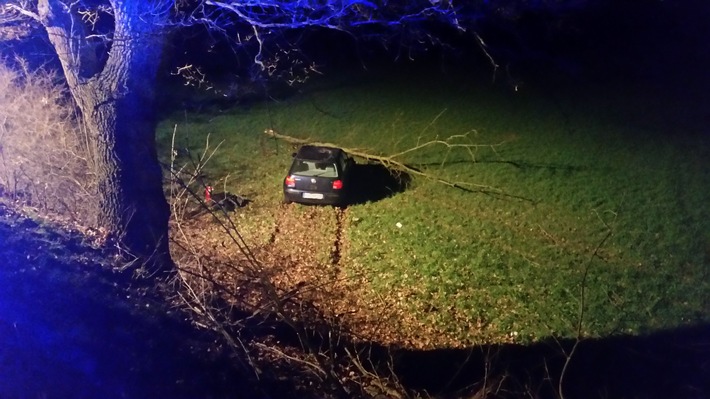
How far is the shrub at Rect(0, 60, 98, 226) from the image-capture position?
9.77 m

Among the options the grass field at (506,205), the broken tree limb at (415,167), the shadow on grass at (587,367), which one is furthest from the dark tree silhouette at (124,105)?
the broken tree limb at (415,167)

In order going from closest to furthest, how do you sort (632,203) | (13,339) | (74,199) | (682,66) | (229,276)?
(13,339), (229,276), (74,199), (632,203), (682,66)

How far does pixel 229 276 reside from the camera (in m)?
9.20

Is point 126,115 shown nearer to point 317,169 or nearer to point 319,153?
point 317,169

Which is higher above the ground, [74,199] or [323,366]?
[74,199]

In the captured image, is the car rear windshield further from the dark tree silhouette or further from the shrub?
the dark tree silhouette

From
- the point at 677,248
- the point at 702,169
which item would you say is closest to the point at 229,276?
the point at 677,248

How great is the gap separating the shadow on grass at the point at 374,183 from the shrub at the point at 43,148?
5.76 metres

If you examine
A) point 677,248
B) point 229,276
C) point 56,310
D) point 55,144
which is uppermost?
point 55,144

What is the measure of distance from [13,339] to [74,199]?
4.58m

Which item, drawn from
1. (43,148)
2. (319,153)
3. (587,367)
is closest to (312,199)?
(319,153)

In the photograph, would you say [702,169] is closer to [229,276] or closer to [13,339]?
[229,276]

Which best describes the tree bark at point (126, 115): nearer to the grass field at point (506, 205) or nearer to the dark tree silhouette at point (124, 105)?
the dark tree silhouette at point (124, 105)

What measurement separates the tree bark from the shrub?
2.27 feet
